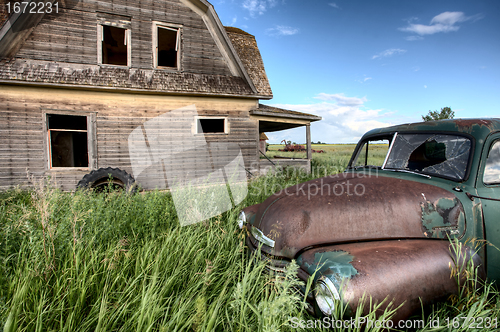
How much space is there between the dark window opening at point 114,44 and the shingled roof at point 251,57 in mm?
4462

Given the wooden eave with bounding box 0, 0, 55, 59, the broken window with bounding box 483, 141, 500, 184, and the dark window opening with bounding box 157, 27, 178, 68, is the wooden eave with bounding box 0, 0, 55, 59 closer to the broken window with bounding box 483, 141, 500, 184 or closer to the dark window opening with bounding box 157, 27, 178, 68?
the dark window opening with bounding box 157, 27, 178, 68

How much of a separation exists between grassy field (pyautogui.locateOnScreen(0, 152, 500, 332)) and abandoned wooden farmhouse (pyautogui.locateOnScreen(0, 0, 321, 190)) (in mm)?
5357

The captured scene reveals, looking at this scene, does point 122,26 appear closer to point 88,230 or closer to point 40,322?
point 88,230

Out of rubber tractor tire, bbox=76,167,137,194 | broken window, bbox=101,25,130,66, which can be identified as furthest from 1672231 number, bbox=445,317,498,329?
broken window, bbox=101,25,130,66

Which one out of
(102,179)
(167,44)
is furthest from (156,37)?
(102,179)

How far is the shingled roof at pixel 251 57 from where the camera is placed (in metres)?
9.34

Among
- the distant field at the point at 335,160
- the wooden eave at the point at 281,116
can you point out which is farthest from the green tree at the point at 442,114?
the wooden eave at the point at 281,116

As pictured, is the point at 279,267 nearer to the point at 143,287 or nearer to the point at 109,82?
the point at 143,287

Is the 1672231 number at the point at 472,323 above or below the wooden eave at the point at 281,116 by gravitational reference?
below

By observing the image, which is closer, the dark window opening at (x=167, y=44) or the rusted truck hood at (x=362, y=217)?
the rusted truck hood at (x=362, y=217)

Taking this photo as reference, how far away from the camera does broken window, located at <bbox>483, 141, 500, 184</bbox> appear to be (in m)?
2.27

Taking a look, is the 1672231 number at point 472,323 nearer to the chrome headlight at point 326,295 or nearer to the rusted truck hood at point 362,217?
the rusted truck hood at point 362,217

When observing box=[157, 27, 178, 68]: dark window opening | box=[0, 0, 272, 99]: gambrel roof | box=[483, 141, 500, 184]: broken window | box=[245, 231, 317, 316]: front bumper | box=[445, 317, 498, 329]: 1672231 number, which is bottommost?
box=[445, 317, 498, 329]: 1672231 number

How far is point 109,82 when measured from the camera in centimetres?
734
